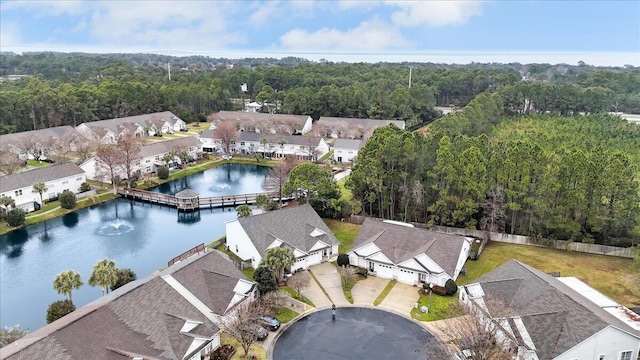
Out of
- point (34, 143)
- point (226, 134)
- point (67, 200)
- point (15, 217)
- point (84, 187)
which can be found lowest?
point (15, 217)

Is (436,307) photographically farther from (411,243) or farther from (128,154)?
(128,154)

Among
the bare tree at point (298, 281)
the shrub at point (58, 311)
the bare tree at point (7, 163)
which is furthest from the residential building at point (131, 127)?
the bare tree at point (298, 281)

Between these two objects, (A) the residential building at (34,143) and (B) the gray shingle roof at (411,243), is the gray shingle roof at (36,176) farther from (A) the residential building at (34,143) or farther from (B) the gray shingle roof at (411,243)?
(B) the gray shingle roof at (411,243)

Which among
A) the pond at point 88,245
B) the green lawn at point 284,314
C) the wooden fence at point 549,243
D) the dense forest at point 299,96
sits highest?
the dense forest at point 299,96

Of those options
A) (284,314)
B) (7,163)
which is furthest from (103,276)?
(7,163)

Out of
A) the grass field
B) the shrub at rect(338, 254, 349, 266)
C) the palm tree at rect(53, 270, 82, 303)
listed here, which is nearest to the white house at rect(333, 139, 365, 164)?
the grass field

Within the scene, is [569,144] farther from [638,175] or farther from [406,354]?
[406,354]

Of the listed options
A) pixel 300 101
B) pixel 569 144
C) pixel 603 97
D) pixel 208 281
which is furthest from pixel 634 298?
pixel 603 97
